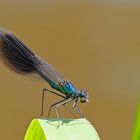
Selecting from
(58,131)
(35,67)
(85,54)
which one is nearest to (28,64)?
(35,67)

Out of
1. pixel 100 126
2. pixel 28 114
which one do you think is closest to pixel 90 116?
pixel 100 126

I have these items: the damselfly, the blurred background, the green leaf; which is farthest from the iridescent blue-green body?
the blurred background

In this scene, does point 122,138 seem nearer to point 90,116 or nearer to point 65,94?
point 90,116

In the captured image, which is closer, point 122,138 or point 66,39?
point 122,138

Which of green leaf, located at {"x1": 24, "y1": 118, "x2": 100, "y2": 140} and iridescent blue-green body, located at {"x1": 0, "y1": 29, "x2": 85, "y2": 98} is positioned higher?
iridescent blue-green body, located at {"x1": 0, "y1": 29, "x2": 85, "y2": 98}

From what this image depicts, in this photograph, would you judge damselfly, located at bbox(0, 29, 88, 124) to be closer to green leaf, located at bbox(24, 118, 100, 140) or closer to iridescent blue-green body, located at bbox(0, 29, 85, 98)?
iridescent blue-green body, located at bbox(0, 29, 85, 98)

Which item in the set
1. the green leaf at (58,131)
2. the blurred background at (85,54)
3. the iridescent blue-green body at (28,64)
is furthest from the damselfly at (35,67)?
the blurred background at (85,54)

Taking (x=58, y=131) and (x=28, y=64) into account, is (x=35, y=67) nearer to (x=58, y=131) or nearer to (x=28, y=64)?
(x=28, y=64)

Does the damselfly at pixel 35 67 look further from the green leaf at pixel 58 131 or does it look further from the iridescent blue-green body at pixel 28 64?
the green leaf at pixel 58 131
